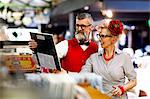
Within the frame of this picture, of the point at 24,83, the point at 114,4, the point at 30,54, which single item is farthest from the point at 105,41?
the point at 114,4

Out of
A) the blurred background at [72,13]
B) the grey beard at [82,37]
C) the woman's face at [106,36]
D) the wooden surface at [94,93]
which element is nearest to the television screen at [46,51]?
the woman's face at [106,36]

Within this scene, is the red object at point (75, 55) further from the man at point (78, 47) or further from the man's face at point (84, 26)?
the man's face at point (84, 26)

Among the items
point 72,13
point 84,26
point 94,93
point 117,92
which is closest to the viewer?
point 94,93

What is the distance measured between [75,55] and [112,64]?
0.68 metres

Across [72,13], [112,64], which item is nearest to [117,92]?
[112,64]

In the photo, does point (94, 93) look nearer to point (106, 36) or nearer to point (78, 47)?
point (106, 36)

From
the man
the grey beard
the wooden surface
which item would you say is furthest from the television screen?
the wooden surface

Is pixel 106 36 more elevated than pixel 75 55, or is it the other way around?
pixel 106 36

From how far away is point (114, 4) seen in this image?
15016mm

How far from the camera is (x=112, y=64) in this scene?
10.9ft

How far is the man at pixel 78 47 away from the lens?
152 inches

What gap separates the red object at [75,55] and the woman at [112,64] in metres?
0.50

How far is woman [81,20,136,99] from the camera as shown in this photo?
128 inches

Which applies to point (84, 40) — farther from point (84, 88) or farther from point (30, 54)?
point (84, 88)
